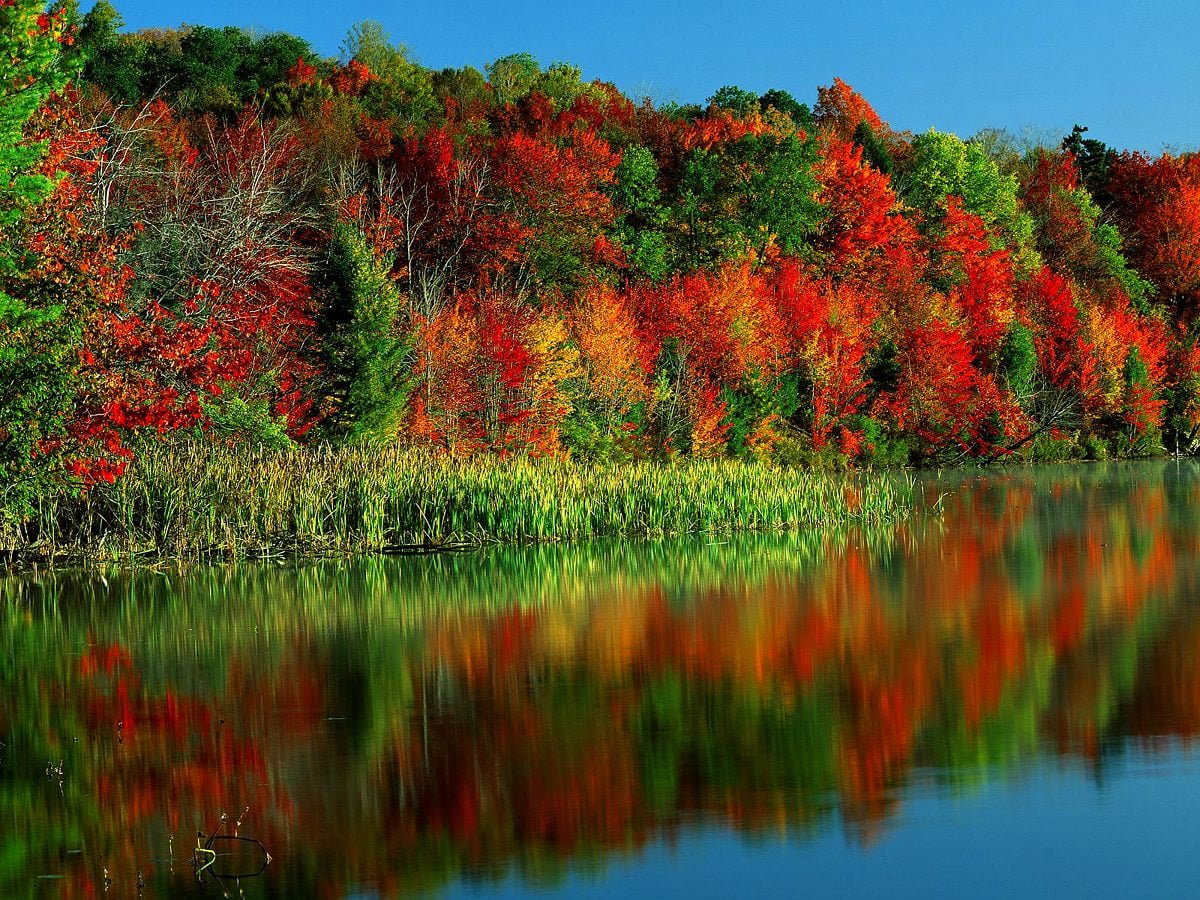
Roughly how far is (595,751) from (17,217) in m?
12.4

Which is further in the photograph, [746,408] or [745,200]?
[745,200]

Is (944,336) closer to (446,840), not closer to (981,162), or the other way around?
(981,162)

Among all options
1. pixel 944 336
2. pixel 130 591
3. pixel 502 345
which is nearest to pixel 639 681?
pixel 130 591

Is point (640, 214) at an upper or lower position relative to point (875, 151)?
lower

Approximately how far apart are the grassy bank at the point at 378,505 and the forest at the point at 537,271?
1.06 metres

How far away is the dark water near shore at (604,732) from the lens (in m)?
8.57

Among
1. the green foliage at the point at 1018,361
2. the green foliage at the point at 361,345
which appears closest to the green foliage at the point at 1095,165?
the green foliage at the point at 1018,361

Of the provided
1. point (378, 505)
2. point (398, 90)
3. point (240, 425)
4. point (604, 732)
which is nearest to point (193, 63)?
point (398, 90)

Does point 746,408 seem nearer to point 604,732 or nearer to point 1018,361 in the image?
point 1018,361

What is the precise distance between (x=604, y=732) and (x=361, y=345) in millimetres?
24103

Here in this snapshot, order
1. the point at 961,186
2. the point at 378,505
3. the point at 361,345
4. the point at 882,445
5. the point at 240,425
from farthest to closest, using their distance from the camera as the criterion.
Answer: the point at 961,186
the point at 882,445
the point at 361,345
the point at 240,425
the point at 378,505

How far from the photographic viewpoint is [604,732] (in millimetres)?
11703

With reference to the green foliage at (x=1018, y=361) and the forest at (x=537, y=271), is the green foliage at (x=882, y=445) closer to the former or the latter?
the forest at (x=537, y=271)

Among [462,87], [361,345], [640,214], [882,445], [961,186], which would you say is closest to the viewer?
[361,345]
